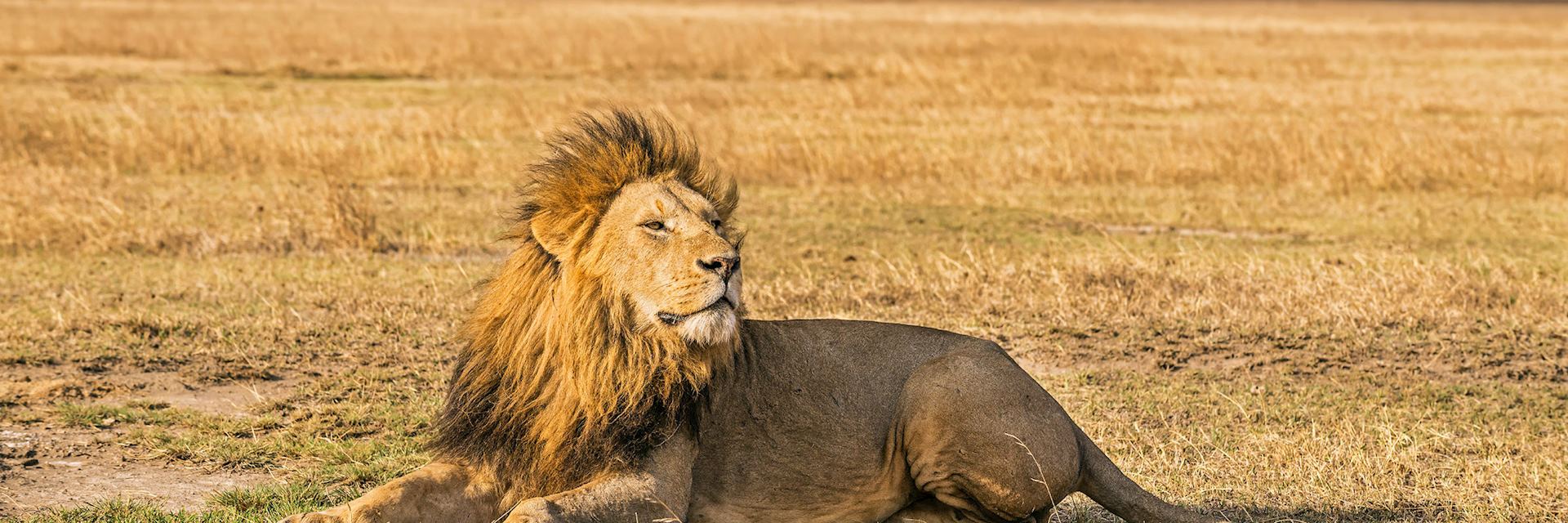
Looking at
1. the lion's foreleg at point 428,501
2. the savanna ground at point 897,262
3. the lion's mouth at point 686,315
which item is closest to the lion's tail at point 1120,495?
the savanna ground at point 897,262

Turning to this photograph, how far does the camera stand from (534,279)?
184 inches

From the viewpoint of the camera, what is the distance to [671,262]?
4.41 metres

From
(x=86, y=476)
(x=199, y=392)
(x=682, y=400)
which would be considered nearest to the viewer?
(x=682, y=400)

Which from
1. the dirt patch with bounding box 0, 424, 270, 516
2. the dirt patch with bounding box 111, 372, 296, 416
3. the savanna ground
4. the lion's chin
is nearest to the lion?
the lion's chin

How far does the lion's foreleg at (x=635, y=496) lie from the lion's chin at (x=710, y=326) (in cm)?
37

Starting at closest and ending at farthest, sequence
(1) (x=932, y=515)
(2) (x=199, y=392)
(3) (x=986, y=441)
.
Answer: (3) (x=986, y=441), (1) (x=932, y=515), (2) (x=199, y=392)

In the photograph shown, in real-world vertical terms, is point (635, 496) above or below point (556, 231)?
below

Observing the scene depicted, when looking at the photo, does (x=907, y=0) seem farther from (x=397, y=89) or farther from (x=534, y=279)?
(x=534, y=279)

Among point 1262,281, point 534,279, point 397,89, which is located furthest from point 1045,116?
point 534,279

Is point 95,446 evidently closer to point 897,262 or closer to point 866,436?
point 866,436

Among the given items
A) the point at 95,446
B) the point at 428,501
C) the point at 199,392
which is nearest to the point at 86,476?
the point at 95,446

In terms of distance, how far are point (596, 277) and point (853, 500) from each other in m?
1.14

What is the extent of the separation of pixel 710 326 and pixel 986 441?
41.2 inches

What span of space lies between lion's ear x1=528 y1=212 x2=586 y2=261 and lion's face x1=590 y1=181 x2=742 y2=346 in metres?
0.07
